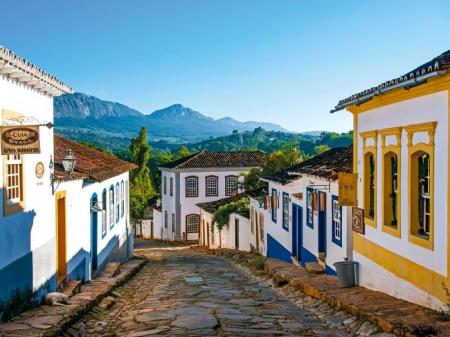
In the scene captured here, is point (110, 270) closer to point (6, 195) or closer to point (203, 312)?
point (203, 312)

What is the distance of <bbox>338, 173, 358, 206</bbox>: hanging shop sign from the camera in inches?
531

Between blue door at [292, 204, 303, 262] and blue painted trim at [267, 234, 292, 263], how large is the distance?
2.36 feet

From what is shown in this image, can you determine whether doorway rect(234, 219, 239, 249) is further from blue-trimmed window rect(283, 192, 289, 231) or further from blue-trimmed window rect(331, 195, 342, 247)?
blue-trimmed window rect(331, 195, 342, 247)

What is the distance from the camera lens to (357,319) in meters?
10.0

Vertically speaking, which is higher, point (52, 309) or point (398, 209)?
point (398, 209)

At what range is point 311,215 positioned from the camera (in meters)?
18.5

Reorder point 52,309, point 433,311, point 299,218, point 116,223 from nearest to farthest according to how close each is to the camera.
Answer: point 433,311 → point 52,309 → point 299,218 → point 116,223

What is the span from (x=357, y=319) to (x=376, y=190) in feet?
10.6

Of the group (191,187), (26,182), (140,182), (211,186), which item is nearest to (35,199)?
(26,182)

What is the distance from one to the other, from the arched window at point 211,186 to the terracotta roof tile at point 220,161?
107 centimetres

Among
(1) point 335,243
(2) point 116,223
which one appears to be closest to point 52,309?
(1) point 335,243

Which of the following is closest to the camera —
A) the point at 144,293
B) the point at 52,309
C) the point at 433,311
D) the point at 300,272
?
the point at 433,311

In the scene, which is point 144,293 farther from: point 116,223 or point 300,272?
point 116,223

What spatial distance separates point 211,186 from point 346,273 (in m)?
34.2
